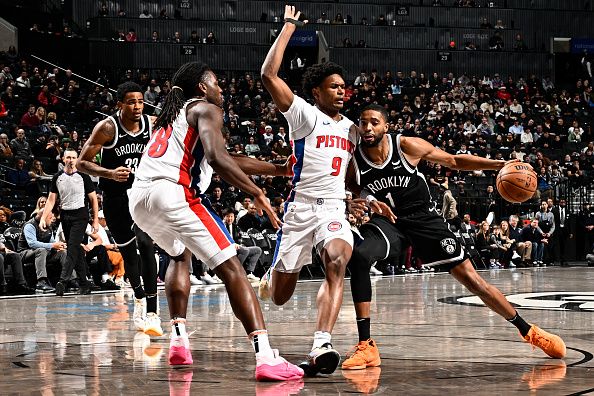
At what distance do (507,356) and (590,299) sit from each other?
5471 millimetres

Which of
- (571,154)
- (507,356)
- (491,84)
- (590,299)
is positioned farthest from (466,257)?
(491,84)

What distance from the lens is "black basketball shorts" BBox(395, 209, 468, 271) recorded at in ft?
22.0

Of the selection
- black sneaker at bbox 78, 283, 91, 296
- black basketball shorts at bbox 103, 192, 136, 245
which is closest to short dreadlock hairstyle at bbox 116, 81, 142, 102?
black basketball shorts at bbox 103, 192, 136, 245

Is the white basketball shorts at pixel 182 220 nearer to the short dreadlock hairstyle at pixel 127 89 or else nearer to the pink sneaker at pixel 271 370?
the pink sneaker at pixel 271 370

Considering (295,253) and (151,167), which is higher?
(151,167)

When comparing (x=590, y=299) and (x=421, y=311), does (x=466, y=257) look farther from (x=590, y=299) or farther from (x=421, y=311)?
(x=590, y=299)

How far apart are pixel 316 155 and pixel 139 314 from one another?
2807mm

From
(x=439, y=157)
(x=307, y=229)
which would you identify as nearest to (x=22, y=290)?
(x=307, y=229)

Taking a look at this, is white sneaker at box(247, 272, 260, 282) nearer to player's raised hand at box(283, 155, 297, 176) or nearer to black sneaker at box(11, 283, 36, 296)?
black sneaker at box(11, 283, 36, 296)

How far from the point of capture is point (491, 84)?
34094 mm

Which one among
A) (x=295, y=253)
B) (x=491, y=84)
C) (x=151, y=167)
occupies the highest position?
(x=491, y=84)

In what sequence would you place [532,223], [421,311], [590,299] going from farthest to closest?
[532,223] → [590,299] → [421,311]

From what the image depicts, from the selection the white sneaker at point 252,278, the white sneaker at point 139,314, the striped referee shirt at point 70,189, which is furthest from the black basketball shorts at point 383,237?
the white sneaker at point 252,278

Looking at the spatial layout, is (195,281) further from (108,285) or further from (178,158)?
(178,158)
